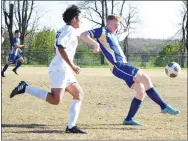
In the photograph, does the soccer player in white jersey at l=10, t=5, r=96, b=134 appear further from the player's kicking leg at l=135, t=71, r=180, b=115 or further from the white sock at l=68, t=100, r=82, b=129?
the player's kicking leg at l=135, t=71, r=180, b=115

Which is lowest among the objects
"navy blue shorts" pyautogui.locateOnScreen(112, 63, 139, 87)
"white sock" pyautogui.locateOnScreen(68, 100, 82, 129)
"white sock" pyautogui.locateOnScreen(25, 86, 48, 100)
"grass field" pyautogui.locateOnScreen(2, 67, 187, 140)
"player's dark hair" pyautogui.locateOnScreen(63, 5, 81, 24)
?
"grass field" pyautogui.locateOnScreen(2, 67, 187, 140)

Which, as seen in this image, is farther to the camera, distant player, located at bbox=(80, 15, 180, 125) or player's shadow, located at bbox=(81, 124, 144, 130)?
distant player, located at bbox=(80, 15, 180, 125)

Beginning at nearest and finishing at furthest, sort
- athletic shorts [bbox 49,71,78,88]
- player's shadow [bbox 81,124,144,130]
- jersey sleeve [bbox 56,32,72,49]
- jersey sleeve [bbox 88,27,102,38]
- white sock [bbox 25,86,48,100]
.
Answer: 1. jersey sleeve [bbox 56,32,72,49]
2. athletic shorts [bbox 49,71,78,88]
3. white sock [bbox 25,86,48,100]
4. player's shadow [bbox 81,124,144,130]
5. jersey sleeve [bbox 88,27,102,38]

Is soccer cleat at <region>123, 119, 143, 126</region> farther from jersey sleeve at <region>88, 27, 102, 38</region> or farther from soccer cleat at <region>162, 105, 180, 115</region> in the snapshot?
jersey sleeve at <region>88, 27, 102, 38</region>

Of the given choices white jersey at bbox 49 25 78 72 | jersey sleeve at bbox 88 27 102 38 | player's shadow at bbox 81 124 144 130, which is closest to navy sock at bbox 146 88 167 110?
player's shadow at bbox 81 124 144 130

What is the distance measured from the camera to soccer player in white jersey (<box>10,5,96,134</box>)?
6.32 m

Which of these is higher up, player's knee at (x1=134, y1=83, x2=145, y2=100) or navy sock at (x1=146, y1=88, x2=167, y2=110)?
player's knee at (x1=134, y1=83, x2=145, y2=100)

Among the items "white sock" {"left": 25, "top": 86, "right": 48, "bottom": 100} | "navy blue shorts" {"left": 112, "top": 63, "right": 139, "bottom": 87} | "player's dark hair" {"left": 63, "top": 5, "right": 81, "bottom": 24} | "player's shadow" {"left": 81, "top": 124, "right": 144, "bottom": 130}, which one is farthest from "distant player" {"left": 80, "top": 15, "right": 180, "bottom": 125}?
"white sock" {"left": 25, "top": 86, "right": 48, "bottom": 100}

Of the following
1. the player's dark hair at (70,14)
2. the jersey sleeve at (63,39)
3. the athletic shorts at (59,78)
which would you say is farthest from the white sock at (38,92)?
the player's dark hair at (70,14)

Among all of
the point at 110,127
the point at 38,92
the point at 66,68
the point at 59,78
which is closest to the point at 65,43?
the point at 66,68

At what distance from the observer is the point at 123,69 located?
7430 mm

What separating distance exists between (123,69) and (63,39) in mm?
1512

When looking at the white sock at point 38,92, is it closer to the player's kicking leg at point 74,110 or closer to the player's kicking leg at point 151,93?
the player's kicking leg at point 74,110

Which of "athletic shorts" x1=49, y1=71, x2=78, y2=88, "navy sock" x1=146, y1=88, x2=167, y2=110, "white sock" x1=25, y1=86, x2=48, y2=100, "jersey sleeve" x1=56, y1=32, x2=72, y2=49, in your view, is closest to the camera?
"jersey sleeve" x1=56, y1=32, x2=72, y2=49
